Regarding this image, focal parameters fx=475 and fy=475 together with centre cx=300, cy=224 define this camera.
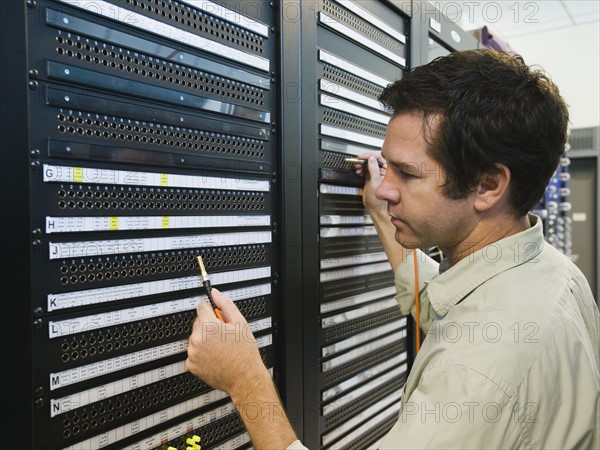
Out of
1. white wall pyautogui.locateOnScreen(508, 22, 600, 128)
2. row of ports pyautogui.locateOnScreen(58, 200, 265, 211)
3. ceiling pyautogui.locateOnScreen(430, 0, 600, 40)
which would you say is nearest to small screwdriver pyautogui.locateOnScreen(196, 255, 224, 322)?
row of ports pyautogui.locateOnScreen(58, 200, 265, 211)

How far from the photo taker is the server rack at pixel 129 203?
2.36ft

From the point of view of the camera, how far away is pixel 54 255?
748mm

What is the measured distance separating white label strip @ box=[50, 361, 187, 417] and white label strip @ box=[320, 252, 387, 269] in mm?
498

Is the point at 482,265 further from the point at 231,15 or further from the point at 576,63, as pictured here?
the point at 576,63

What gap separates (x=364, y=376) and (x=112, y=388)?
840 millimetres

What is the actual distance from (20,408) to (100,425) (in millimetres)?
149

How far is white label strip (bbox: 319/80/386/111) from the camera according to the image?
1287mm

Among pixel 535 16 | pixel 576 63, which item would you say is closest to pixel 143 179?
pixel 535 16

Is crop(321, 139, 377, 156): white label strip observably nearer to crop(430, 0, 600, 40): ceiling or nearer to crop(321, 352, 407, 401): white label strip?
crop(321, 352, 407, 401): white label strip

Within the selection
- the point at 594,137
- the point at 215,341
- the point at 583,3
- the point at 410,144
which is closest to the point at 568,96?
the point at 594,137

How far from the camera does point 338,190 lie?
4.46ft

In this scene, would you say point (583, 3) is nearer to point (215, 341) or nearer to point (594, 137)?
point (594, 137)

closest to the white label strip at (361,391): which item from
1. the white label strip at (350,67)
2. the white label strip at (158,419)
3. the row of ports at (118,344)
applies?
the white label strip at (158,419)

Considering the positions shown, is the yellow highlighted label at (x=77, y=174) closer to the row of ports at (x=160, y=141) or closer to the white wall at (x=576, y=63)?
the row of ports at (x=160, y=141)
